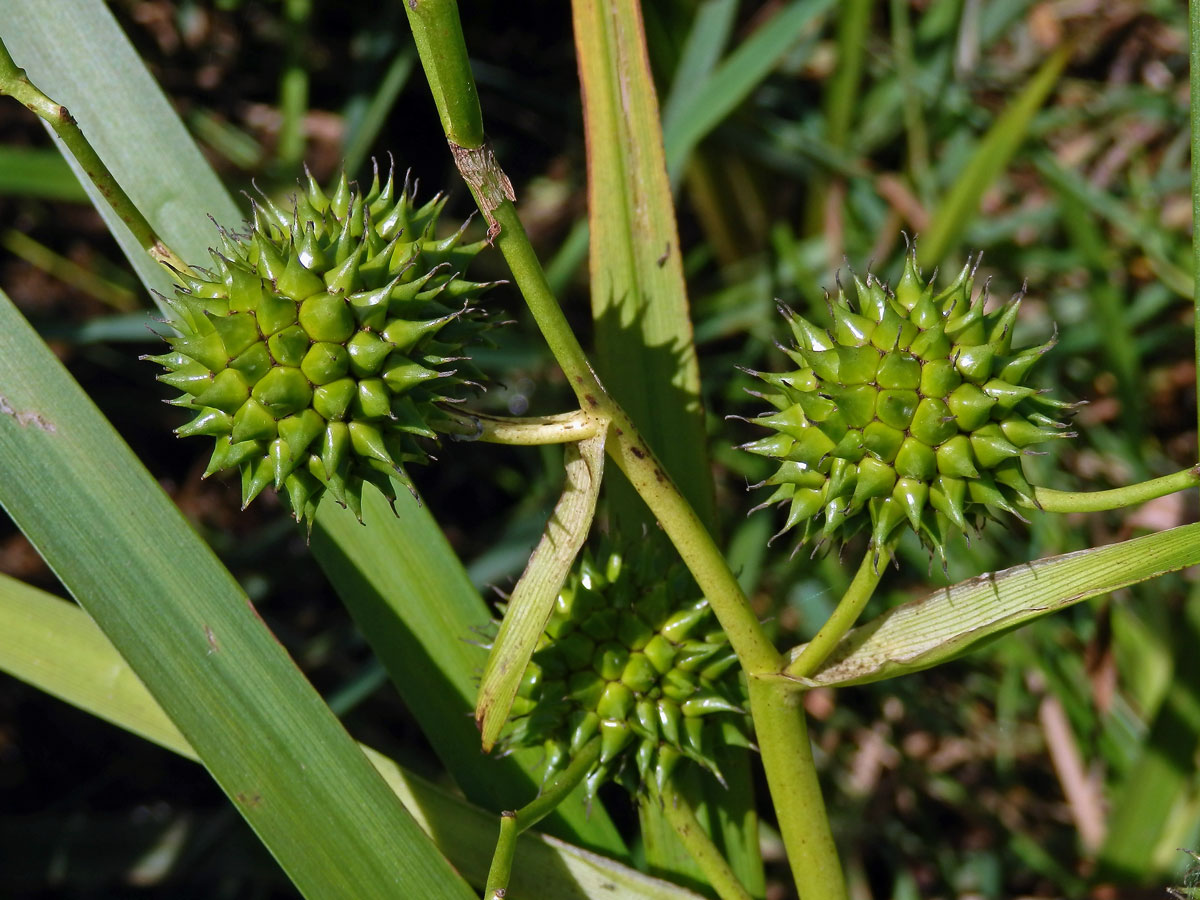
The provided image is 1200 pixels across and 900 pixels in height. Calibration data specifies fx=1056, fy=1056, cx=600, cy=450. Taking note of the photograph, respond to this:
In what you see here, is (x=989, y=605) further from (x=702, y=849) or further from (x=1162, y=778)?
(x=1162, y=778)

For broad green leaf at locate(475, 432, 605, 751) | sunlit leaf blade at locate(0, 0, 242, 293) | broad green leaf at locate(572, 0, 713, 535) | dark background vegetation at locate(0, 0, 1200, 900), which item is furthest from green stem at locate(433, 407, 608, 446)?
dark background vegetation at locate(0, 0, 1200, 900)

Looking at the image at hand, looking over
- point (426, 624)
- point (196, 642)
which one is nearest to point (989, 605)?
point (426, 624)

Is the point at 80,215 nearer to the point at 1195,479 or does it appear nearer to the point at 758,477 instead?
the point at 758,477

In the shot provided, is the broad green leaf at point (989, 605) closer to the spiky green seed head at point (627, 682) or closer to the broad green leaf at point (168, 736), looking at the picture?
the spiky green seed head at point (627, 682)

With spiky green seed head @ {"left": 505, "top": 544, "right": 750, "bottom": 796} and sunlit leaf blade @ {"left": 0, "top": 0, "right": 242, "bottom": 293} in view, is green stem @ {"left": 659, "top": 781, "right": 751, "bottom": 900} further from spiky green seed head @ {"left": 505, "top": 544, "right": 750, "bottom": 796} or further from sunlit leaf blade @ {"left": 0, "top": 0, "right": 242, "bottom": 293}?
sunlit leaf blade @ {"left": 0, "top": 0, "right": 242, "bottom": 293}

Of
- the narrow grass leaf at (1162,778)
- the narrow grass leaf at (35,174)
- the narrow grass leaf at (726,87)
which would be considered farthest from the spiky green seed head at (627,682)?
the narrow grass leaf at (35,174)

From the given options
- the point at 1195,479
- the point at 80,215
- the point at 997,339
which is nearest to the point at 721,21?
the point at 997,339
